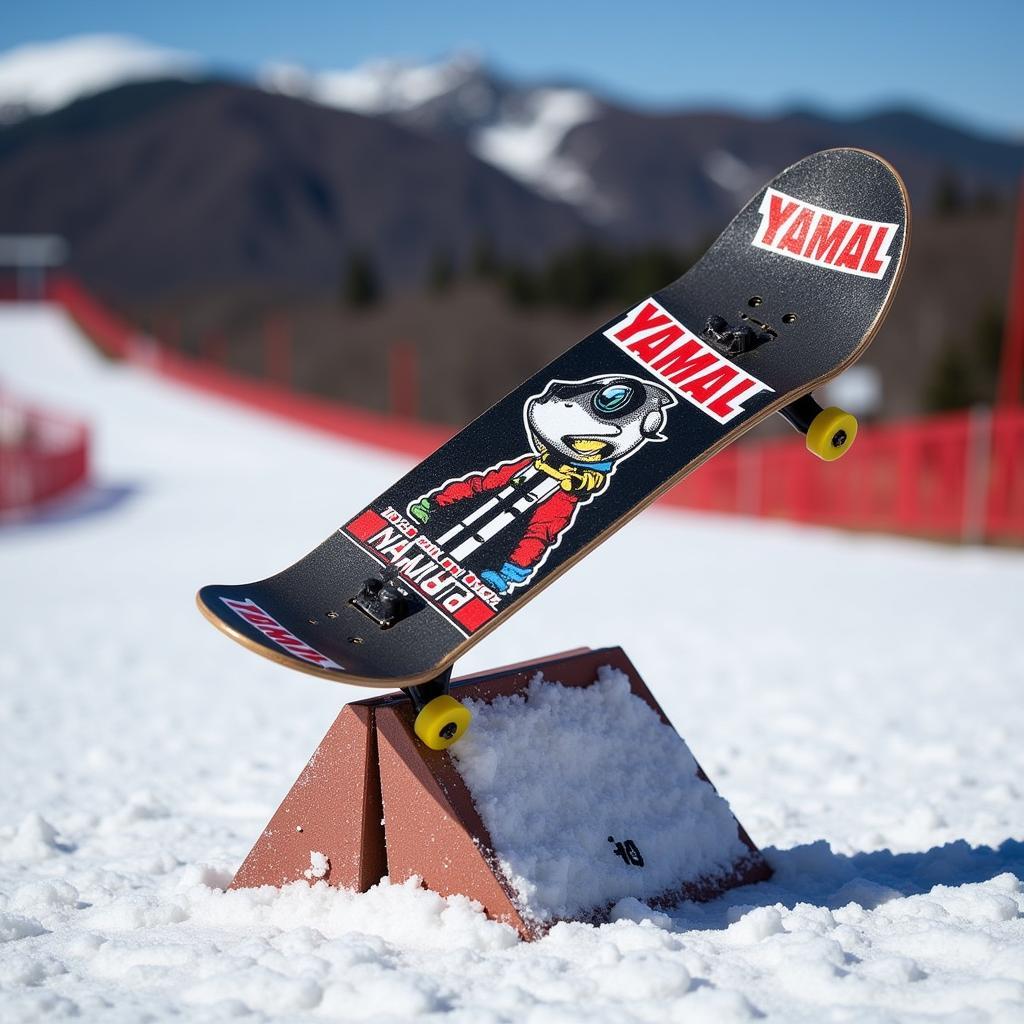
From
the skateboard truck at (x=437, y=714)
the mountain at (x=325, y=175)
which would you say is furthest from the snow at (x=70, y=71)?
the skateboard truck at (x=437, y=714)

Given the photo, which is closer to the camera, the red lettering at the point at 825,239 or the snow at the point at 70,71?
the red lettering at the point at 825,239

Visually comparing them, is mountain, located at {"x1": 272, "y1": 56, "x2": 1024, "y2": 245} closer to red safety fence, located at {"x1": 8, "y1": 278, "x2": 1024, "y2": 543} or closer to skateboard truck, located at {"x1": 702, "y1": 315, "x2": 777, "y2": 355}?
red safety fence, located at {"x1": 8, "y1": 278, "x2": 1024, "y2": 543}

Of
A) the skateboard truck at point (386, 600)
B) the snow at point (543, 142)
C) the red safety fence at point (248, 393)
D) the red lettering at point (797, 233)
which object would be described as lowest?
the snow at point (543, 142)

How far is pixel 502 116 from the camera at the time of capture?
190 metres

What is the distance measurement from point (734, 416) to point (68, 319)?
41432 millimetres

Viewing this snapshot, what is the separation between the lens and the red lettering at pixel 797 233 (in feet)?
10.8

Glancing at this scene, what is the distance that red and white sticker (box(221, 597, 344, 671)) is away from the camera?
8.31ft

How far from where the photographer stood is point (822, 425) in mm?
3086

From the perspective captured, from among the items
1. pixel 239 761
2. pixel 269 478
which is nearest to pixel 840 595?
pixel 239 761

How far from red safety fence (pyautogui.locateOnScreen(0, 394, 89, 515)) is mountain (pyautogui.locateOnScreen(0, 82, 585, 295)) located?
80.7 meters

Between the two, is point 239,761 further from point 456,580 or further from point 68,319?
point 68,319

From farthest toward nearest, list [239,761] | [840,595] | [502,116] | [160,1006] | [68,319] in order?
[502,116]
[68,319]
[840,595]
[239,761]
[160,1006]

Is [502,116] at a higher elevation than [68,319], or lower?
lower

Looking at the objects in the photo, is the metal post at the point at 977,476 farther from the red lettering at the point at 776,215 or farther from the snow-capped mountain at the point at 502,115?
the snow-capped mountain at the point at 502,115
